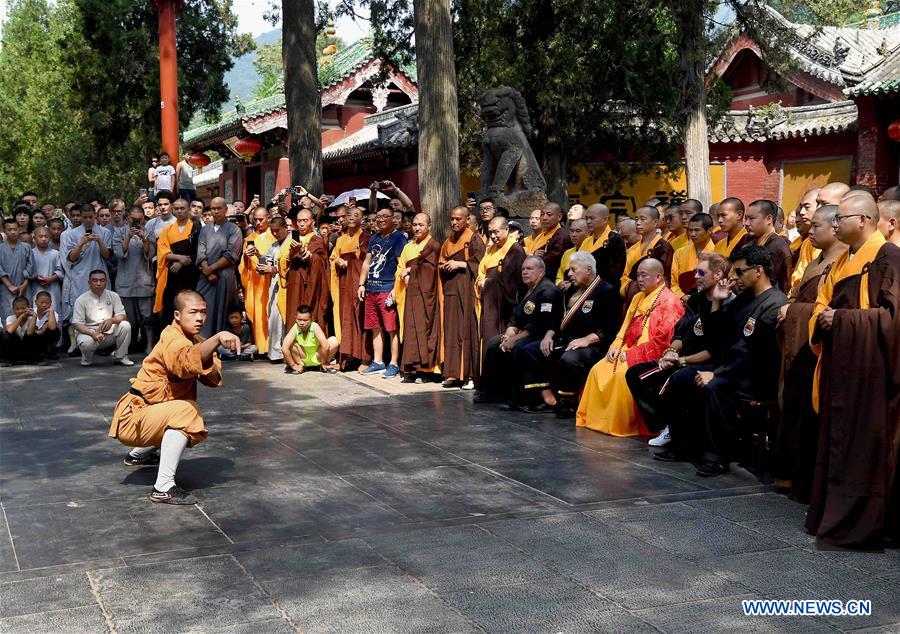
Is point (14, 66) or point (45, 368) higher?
point (14, 66)

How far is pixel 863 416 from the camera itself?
4.92 m

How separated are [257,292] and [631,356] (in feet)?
19.9

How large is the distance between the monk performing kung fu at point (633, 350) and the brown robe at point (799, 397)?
177cm

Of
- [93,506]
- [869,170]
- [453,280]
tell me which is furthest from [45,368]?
[869,170]

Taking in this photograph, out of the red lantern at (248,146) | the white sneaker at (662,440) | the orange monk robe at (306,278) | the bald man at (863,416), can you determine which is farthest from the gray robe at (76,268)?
the red lantern at (248,146)

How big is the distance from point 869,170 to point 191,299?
14800 mm

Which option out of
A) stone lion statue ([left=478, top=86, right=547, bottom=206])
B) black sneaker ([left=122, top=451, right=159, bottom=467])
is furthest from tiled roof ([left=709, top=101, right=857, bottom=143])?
black sneaker ([left=122, top=451, right=159, bottom=467])

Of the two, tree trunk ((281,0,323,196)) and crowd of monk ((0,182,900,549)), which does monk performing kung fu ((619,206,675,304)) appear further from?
tree trunk ((281,0,323,196))

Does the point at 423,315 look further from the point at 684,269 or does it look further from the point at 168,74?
the point at 168,74

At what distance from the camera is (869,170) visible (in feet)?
57.3

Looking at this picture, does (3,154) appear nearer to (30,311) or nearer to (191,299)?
(30,311)

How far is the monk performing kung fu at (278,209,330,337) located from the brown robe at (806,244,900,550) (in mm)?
7311

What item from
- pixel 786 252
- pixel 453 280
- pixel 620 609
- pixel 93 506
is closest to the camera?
pixel 620 609

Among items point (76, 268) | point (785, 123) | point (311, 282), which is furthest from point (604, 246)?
point (785, 123)
